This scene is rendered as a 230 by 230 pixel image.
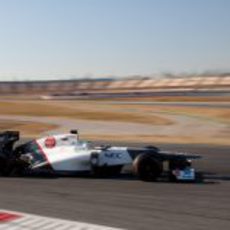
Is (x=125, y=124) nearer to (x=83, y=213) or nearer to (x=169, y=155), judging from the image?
(x=169, y=155)

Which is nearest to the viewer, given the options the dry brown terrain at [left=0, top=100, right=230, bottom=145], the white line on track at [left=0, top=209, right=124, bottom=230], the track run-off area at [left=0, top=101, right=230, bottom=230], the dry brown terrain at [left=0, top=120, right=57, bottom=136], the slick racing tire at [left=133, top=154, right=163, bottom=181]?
the white line on track at [left=0, top=209, right=124, bottom=230]

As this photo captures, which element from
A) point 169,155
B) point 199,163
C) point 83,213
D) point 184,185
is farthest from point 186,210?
point 199,163

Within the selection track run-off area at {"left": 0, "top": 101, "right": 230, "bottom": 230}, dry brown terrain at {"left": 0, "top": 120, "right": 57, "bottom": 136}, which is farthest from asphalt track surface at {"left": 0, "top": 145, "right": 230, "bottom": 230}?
dry brown terrain at {"left": 0, "top": 120, "right": 57, "bottom": 136}

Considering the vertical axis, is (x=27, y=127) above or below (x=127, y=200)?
above

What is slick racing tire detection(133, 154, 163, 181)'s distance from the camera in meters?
14.5

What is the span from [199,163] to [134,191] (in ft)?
20.4

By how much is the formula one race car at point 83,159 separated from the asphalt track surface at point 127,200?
1.15 feet

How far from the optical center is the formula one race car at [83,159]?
1456cm

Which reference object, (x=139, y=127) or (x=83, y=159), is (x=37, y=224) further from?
(x=139, y=127)

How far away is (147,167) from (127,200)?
9.40 feet

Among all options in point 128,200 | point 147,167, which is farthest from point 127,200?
point 147,167

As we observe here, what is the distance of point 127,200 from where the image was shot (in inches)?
462

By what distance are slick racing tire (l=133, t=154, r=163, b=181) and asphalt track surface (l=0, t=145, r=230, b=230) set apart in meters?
0.25

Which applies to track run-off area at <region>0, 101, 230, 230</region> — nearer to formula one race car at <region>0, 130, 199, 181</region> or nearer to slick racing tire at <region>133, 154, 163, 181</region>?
slick racing tire at <region>133, 154, 163, 181</region>
